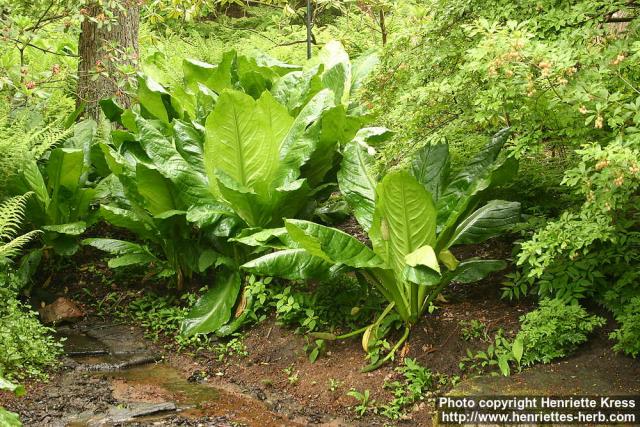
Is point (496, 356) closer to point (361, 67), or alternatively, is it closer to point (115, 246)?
point (361, 67)

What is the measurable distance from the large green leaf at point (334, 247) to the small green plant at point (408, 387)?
2.11ft

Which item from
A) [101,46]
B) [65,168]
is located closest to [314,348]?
[65,168]

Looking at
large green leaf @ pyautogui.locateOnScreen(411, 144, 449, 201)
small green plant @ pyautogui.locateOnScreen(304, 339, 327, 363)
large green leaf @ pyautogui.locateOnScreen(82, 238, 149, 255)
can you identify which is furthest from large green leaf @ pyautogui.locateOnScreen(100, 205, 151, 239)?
large green leaf @ pyautogui.locateOnScreen(411, 144, 449, 201)

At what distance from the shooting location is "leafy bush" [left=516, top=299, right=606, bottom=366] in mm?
3971

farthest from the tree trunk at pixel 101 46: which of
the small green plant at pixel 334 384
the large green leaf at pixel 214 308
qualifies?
the small green plant at pixel 334 384

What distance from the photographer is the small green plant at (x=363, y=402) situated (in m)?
4.11

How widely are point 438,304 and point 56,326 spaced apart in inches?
119

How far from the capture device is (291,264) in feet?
14.9

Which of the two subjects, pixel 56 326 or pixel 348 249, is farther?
pixel 56 326

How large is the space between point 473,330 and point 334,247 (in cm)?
100

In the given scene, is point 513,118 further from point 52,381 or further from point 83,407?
point 52,381

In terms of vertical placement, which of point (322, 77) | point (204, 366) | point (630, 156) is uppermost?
point (322, 77)

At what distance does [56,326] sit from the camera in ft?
18.6

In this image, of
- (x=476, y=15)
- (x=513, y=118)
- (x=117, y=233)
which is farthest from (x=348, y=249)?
(x=117, y=233)
